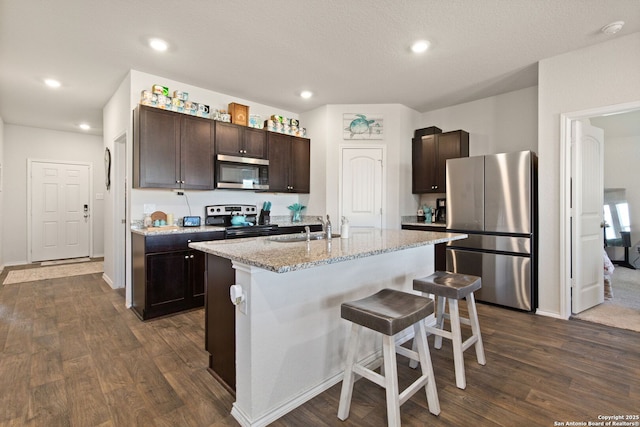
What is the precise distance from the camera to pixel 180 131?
3.50 m

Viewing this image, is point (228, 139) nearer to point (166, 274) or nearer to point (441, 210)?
point (166, 274)

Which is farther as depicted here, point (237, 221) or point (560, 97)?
point (237, 221)

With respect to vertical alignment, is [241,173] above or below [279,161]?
below

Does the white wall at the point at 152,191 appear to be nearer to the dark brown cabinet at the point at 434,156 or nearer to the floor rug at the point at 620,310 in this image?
the dark brown cabinet at the point at 434,156

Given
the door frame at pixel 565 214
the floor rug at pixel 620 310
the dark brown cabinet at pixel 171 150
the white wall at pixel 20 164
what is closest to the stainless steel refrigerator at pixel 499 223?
the door frame at pixel 565 214

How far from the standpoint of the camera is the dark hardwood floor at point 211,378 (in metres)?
1.65

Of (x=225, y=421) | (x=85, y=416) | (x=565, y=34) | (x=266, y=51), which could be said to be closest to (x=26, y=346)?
(x=85, y=416)

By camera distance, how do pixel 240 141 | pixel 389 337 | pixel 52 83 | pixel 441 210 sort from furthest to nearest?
pixel 441 210
pixel 240 141
pixel 52 83
pixel 389 337

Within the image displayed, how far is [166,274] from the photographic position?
315 cm

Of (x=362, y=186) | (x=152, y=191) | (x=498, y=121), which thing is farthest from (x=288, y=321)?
(x=498, y=121)

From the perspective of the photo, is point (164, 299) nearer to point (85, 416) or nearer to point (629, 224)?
point (85, 416)

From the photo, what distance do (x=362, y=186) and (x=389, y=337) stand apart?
3308mm

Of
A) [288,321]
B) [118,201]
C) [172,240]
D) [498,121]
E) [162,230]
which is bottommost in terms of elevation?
[288,321]

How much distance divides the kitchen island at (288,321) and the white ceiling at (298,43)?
1851 mm
